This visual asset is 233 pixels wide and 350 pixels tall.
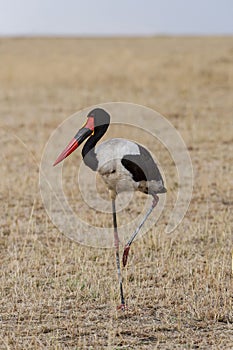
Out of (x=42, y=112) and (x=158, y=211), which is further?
(x=42, y=112)

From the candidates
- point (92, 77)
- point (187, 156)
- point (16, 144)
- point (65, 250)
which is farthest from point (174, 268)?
point (92, 77)

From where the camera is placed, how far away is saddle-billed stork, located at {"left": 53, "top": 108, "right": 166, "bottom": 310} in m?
4.48

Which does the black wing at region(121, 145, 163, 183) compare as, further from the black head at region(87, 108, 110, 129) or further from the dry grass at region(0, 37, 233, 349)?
the dry grass at region(0, 37, 233, 349)

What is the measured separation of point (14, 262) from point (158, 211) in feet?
6.68

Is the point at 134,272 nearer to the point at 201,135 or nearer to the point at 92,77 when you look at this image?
the point at 201,135

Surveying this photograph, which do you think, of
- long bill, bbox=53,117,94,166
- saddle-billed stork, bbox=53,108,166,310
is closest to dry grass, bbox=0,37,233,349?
saddle-billed stork, bbox=53,108,166,310

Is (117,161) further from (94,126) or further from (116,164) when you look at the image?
(94,126)

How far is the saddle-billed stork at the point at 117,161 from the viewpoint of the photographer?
176 inches

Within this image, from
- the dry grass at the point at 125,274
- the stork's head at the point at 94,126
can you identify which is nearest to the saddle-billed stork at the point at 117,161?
the stork's head at the point at 94,126

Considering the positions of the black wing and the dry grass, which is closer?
the dry grass

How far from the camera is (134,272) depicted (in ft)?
17.7

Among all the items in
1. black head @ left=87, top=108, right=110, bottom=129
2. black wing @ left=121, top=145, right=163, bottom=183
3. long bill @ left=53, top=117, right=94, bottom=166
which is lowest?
black wing @ left=121, top=145, right=163, bottom=183

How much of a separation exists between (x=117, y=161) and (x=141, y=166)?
166 mm

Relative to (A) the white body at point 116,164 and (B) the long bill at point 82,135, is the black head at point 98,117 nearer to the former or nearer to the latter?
(B) the long bill at point 82,135
